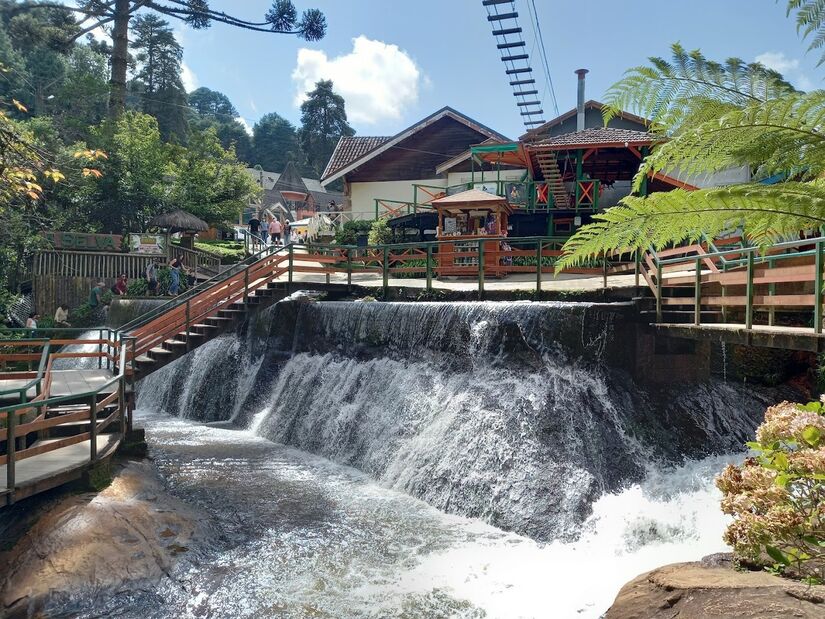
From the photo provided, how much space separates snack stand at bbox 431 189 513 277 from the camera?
16.3 meters

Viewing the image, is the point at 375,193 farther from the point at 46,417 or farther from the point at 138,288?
the point at 46,417

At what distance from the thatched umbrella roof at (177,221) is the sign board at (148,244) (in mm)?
1413

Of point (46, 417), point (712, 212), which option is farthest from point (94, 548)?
point (712, 212)

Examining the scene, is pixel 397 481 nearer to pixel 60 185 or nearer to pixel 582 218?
pixel 582 218

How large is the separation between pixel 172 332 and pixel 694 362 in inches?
386

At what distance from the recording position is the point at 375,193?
30.2m

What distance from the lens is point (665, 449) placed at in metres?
8.60

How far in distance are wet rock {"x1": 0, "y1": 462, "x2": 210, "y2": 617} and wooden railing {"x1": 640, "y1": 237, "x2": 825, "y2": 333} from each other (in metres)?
7.32

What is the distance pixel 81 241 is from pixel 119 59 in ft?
45.7

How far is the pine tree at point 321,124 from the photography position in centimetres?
7219

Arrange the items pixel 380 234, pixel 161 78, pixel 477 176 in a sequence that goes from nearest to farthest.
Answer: pixel 380 234, pixel 477 176, pixel 161 78

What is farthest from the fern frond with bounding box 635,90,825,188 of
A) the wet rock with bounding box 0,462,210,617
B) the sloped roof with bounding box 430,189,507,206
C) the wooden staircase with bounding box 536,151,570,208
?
the wooden staircase with bounding box 536,151,570,208

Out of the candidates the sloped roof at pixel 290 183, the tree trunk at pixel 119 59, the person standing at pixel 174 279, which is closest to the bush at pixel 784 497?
the person standing at pixel 174 279

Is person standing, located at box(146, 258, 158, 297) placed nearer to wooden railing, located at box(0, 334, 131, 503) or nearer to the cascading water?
the cascading water
